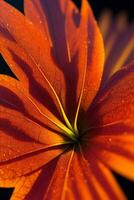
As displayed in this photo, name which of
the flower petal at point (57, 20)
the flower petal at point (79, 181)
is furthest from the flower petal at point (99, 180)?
the flower petal at point (57, 20)

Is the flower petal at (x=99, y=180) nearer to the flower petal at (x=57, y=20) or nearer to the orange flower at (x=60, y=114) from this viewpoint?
the orange flower at (x=60, y=114)

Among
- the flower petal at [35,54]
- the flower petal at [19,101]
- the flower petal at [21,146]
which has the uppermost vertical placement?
the flower petal at [35,54]

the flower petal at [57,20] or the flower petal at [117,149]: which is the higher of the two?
the flower petal at [57,20]

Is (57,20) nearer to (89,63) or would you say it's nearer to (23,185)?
(89,63)

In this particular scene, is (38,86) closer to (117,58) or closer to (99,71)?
(99,71)

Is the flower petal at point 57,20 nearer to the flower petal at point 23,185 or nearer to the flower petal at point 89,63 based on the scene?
the flower petal at point 89,63

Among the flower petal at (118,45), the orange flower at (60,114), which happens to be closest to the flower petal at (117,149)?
the orange flower at (60,114)

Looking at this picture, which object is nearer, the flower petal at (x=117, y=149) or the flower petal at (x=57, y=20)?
the flower petal at (x=117, y=149)

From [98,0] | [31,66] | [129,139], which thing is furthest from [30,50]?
[98,0]

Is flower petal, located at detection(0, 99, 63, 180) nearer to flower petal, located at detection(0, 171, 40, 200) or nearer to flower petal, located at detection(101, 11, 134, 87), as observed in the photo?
flower petal, located at detection(0, 171, 40, 200)

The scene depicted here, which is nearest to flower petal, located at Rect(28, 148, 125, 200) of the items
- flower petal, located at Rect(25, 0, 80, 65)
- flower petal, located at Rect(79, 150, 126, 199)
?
flower petal, located at Rect(79, 150, 126, 199)

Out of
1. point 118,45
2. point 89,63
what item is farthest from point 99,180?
point 118,45
